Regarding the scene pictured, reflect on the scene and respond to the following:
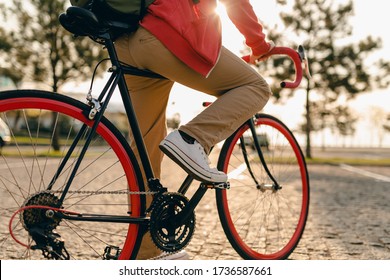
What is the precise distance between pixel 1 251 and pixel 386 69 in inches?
1164

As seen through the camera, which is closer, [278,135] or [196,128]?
[196,128]

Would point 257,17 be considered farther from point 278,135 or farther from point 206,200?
point 206,200

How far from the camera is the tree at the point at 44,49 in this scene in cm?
2598

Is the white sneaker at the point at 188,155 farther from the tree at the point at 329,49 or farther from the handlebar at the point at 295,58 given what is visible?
the tree at the point at 329,49

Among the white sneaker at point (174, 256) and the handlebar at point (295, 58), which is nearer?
the white sneaker at point (174, 256)

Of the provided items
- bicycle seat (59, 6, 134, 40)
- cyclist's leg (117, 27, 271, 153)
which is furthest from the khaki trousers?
bicycle seat (59, 6, 134, 40)

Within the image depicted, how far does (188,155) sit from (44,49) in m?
26.0

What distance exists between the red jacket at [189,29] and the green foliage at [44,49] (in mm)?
24256

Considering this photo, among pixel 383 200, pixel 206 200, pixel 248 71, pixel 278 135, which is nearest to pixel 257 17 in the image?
pixel 248 71

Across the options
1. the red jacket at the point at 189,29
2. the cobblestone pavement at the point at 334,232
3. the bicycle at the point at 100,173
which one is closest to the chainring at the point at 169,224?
the bicycle at the point at 100,173

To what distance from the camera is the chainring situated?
2.42 metres

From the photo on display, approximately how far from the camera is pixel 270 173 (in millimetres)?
3307

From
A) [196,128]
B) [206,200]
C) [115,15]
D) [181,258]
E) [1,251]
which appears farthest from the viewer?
[206,200]

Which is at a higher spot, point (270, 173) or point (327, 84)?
point (327, 84)
